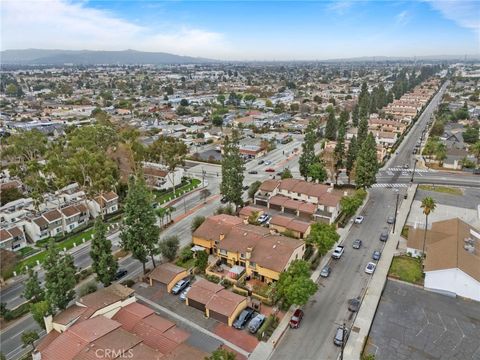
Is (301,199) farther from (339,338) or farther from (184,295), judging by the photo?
(339,338)

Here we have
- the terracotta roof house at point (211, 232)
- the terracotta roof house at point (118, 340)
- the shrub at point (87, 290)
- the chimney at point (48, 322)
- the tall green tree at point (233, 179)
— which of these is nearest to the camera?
the terracotta roof house at point (118, 340)

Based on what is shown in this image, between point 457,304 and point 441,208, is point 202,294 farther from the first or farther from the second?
point 441,208

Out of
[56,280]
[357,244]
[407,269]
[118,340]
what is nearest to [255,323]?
[118,340]

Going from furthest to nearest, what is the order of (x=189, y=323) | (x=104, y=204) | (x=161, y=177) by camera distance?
(x=161, y=177)
(x=104, y=204)
(x=189, y=323)

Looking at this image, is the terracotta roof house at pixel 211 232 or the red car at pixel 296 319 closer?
the red car at pixel 296 319

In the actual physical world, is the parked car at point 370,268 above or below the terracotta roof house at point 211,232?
below

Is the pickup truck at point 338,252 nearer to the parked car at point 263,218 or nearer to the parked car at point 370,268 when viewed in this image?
the parked car at point 370,268

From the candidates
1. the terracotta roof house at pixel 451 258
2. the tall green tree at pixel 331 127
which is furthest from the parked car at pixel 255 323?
the tall green tree at pixel 331 127
